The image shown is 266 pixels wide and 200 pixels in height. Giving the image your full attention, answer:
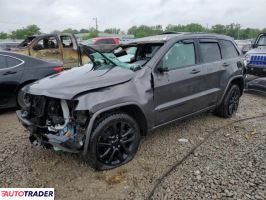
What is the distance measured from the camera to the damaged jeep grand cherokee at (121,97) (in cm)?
325

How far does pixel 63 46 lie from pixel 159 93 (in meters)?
7.25

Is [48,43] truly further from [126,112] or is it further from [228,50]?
[126,112]

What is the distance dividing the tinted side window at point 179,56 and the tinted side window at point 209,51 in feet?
0.96

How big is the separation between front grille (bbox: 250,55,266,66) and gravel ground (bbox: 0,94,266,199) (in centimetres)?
466

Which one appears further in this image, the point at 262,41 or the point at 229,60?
the point at 262,41

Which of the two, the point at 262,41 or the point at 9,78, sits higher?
the point at 262,41

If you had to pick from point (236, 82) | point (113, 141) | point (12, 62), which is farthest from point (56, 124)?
point (236, 82)

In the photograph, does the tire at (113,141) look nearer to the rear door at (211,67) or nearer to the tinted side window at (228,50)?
the rear door at (211,67)

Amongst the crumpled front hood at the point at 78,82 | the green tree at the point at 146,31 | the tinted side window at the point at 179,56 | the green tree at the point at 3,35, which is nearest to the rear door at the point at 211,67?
the tinted side window at the point at 179,56

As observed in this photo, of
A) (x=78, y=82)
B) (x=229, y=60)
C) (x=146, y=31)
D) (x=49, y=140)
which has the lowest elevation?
(x=49, y=140)

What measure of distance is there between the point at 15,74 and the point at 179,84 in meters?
3.68

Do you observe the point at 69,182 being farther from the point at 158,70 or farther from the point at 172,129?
the point at 172,129

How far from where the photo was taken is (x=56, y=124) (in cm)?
343

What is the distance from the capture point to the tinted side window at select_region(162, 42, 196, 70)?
4.12 meters
